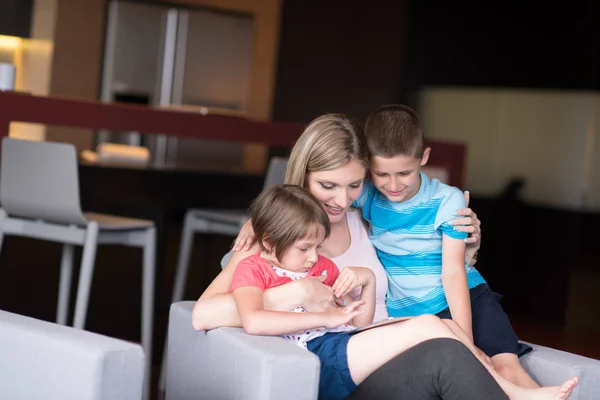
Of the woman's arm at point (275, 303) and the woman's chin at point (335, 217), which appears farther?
the woman's chin at point (335, 217)

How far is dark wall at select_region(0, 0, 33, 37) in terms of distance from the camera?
5.57m

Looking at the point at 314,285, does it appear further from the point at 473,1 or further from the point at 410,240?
the point at 473,1

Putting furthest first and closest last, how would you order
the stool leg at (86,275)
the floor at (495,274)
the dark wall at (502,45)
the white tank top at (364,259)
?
the dark wall at (502,45), the floor at (495,274), the stool leg at (86,275), the white tank top at (364,259)

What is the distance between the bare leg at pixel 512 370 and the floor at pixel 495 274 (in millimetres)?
1614

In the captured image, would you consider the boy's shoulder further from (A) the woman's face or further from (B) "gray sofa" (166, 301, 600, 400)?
(B) "gray sofa" (166, 301, 600, 400)

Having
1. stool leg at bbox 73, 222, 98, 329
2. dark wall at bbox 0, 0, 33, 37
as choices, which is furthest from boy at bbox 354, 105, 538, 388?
dark wall at bbox 0, 0, 33, 37

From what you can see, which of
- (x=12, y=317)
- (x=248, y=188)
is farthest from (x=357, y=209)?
(x=248, y=188)

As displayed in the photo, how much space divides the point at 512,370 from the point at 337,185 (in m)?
0.60

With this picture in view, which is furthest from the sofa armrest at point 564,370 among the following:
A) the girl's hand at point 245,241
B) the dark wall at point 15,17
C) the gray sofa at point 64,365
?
the dark wall at point 15,17

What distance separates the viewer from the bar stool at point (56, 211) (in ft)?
11.1

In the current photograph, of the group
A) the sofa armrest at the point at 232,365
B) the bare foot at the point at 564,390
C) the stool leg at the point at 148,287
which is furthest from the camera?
the stool leg at the point at 148,287

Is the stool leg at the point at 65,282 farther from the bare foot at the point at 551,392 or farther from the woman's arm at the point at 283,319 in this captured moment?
the bare foot at the point at 551,392

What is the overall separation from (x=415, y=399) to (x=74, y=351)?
28.2 inches

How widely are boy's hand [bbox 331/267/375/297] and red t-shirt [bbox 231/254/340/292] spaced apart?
0.12m
